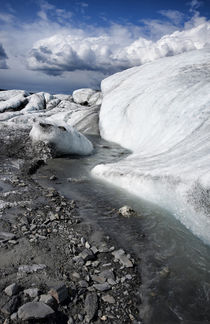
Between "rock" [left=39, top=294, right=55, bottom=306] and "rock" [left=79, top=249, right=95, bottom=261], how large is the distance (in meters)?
0.87

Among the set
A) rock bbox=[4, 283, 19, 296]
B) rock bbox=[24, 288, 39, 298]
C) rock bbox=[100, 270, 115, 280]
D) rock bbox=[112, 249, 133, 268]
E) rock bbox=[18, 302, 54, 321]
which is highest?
rock bbox=[18, 302, 54, 321]

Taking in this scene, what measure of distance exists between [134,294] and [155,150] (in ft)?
19.2

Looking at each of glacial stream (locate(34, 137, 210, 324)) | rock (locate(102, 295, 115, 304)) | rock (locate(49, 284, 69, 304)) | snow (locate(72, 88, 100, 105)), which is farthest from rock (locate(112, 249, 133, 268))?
snow (locate(72, 88, 100, 105))

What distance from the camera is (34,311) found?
239 cm

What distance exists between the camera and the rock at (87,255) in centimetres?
345

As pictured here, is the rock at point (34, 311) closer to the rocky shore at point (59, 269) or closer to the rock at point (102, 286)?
the rocky shore at point (59, 269)

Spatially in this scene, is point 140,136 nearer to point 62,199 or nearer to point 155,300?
point 62,199

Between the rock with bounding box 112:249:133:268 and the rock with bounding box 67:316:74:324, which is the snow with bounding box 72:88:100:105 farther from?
the rock with bounding box 67:316:74:324

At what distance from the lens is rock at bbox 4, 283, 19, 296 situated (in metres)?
2.59

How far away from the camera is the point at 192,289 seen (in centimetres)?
306

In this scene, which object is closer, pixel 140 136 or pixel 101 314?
pixel 101 314

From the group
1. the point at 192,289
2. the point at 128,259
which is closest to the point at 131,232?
the point at 128,259

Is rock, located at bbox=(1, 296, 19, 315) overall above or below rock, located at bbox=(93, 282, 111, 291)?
above

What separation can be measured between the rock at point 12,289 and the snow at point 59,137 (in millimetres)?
7043
